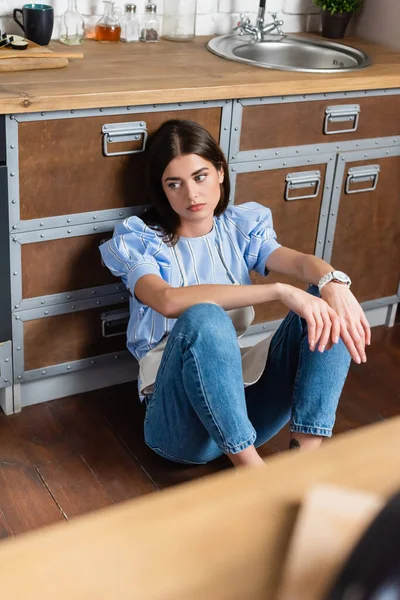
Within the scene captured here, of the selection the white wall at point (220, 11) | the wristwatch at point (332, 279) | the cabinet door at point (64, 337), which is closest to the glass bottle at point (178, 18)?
the white wall at point (220, 11)

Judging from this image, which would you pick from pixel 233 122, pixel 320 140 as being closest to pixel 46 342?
pixel 233 122

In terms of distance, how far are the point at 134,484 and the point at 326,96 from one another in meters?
1.17

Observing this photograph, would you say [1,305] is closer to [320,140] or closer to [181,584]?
[320,140]

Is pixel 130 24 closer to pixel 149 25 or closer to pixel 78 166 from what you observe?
pixel 149 25

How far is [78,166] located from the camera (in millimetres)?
1899

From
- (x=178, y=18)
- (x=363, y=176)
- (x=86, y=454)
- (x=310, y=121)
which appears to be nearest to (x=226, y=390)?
(x=86, y=454)

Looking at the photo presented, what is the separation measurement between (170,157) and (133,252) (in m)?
0.24

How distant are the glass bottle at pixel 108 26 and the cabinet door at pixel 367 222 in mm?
770

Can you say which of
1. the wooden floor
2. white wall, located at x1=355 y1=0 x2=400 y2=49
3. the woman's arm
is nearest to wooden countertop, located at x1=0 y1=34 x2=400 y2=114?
white wall, located at x1=355 y1=0 x2=400 y2=49

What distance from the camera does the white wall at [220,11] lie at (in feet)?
7.38

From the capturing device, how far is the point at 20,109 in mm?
1725

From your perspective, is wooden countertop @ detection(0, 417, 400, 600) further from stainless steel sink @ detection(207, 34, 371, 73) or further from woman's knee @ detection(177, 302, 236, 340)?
stainless steel sink @ detection(207, 34, 371, 73)

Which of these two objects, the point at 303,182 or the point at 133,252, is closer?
the point at 133,252

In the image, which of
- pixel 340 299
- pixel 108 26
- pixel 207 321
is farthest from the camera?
pixel 108 26
